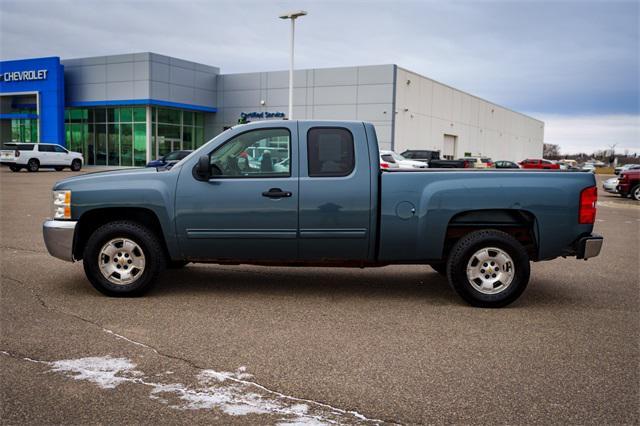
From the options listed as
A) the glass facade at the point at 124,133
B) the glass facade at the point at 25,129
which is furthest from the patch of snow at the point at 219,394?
the glass facade at the point at 25,129

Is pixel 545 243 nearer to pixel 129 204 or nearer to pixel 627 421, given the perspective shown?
pixel 627 421

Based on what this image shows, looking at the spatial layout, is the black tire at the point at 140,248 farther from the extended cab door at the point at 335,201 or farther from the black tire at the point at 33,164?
the black tire at the point at 33,164

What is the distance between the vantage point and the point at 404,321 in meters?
5.68

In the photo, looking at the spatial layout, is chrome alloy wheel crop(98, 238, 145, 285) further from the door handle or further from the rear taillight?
the rear taillight

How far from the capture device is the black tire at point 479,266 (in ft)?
20.1

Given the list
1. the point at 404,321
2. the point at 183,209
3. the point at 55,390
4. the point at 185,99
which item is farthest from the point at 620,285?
the point at 185,99

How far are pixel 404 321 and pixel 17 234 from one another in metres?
8.32

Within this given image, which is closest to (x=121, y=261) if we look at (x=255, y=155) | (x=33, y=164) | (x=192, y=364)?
(x=255, y=155)

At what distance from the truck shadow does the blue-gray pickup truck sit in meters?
0.53

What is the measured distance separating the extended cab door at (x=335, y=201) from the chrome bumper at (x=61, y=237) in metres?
2.51

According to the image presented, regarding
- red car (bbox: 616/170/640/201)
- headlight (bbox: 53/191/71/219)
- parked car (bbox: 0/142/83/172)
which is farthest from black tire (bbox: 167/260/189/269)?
parked car (bbox: 0/142/83/172)

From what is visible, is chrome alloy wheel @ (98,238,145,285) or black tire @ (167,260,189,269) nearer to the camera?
chrome alloy wheel @ (98,238,145,285)

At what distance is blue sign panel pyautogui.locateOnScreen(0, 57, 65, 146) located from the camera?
44.6 metres

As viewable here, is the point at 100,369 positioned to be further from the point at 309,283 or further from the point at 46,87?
the point at 46,87
